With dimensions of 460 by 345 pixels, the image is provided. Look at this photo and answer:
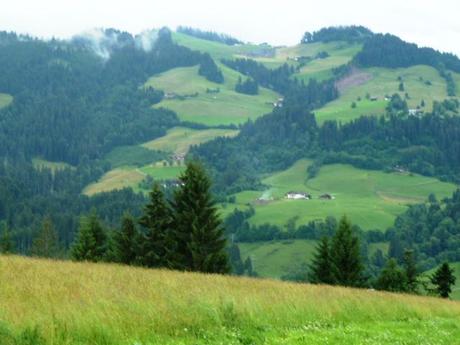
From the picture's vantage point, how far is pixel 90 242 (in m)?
63.9

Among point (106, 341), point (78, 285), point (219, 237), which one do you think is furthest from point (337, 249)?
point (106, 341)

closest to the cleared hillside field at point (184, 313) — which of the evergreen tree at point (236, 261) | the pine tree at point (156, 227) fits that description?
the pine tree at point (156, 227)

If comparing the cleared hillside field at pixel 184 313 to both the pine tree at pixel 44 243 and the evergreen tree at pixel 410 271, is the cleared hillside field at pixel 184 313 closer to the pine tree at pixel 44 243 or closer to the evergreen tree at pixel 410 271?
the evergreen tree at pixel 410 271

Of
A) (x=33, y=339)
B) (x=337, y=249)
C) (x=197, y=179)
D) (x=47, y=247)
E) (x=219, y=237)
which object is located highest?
(x=33, y=339)

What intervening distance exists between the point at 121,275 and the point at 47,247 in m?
89.6

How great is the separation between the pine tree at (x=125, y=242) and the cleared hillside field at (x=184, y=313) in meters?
31.4

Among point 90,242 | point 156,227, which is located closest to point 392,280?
point 156,227

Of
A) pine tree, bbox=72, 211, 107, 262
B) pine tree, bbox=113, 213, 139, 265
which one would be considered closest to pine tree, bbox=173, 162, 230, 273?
pine tree, bbox=113, 213, 139, 265

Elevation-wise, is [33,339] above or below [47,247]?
above

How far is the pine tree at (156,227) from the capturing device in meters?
49.6

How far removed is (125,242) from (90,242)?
971cm

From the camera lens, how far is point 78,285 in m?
18.3

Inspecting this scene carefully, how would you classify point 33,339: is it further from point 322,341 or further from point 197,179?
point 197,179

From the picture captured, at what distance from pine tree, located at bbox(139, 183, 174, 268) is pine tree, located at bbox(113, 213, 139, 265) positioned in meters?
4.62
